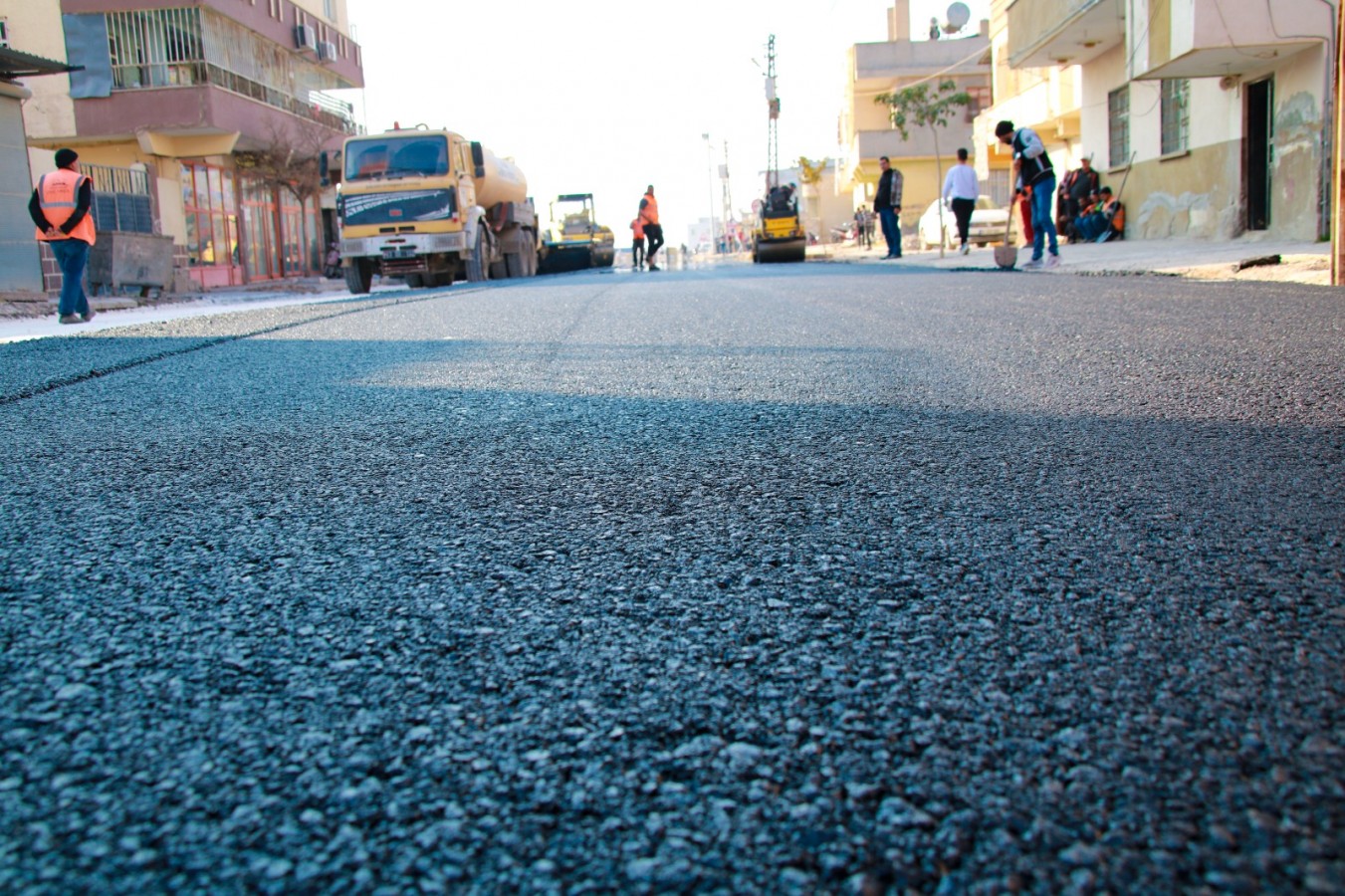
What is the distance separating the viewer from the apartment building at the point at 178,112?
24.7 meters

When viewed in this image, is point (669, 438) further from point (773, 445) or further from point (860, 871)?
point (860, 871)

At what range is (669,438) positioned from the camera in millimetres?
3414

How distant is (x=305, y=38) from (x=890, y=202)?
64.4 feet

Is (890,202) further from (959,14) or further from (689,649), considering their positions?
(959,14)

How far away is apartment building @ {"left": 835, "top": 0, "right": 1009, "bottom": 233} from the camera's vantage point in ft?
171

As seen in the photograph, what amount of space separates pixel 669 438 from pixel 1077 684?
6.77ft

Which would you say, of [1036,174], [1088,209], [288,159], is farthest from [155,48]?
[1036,174]

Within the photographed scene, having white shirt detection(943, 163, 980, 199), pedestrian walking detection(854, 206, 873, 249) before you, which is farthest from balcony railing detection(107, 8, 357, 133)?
pedestrian walking detection(854, 206, 873, 249)

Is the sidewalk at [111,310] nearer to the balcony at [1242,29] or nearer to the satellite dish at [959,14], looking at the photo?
the balcony at [1242,29]

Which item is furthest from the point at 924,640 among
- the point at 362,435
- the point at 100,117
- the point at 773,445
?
the point at 100,117

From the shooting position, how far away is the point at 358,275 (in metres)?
18.7

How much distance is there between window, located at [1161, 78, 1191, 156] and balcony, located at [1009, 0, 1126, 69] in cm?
159

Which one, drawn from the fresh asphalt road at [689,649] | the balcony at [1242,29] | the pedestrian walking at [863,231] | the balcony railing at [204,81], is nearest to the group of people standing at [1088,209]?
the balcony at [1242,29]

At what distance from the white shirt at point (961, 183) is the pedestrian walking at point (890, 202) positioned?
14.4 ft
